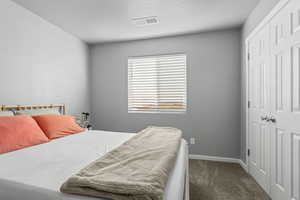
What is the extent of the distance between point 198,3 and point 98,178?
244 centimetres

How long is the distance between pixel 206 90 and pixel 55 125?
2673 millimetres

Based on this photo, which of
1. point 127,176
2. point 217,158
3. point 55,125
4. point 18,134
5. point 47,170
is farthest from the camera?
point 217,158

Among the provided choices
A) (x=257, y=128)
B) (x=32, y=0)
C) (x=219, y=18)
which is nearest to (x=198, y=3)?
(x=219, y=18)

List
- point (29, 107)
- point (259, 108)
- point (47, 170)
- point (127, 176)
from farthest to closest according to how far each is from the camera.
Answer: point (29, 107), point (259, 108), point (47, 170), point (127, 176)

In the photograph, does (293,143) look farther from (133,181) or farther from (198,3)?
(198,3)

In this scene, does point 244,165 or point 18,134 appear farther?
point 244,165

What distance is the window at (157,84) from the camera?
3396 mm

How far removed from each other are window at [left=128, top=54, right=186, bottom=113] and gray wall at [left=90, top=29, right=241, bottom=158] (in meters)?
0.13

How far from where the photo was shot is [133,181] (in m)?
0.86

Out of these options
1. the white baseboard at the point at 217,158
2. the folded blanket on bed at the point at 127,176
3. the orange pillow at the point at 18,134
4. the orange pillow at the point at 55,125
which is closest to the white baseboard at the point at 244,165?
the white baseboard at the point at 217,158

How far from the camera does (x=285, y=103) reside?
1.63 m

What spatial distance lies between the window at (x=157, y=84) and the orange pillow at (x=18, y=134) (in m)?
2.08

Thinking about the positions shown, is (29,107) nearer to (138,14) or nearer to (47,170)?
(47,170)

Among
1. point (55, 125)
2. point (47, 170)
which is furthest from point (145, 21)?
point (47, 170)
